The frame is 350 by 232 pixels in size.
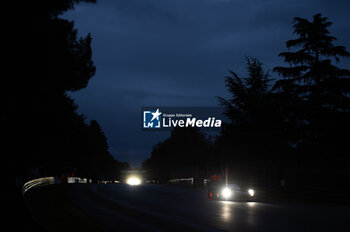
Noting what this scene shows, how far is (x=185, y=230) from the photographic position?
12.0m

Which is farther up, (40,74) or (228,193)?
(40,74)

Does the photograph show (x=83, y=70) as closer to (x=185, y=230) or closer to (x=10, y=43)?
(x=10, y=43)

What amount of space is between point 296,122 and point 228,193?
1795cm

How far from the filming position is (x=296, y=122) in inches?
1591

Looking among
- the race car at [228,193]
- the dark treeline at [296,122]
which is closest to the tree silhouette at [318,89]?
the dark treeline at [296,122]

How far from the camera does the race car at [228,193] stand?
2480 cm

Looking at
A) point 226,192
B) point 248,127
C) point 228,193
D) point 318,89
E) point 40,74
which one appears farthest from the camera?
point 248,127

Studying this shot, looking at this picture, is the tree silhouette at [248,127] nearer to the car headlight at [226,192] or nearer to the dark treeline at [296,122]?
the dark treeline at [296,122]

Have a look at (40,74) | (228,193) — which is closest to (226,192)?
(228,193)

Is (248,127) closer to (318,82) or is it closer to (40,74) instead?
(318,82)

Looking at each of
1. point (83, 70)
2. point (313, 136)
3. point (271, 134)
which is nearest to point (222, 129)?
point (271, 134)

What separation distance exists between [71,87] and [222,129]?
2683cm

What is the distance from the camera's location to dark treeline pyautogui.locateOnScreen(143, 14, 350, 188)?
29.1 metres

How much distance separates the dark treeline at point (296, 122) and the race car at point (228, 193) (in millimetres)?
4938
